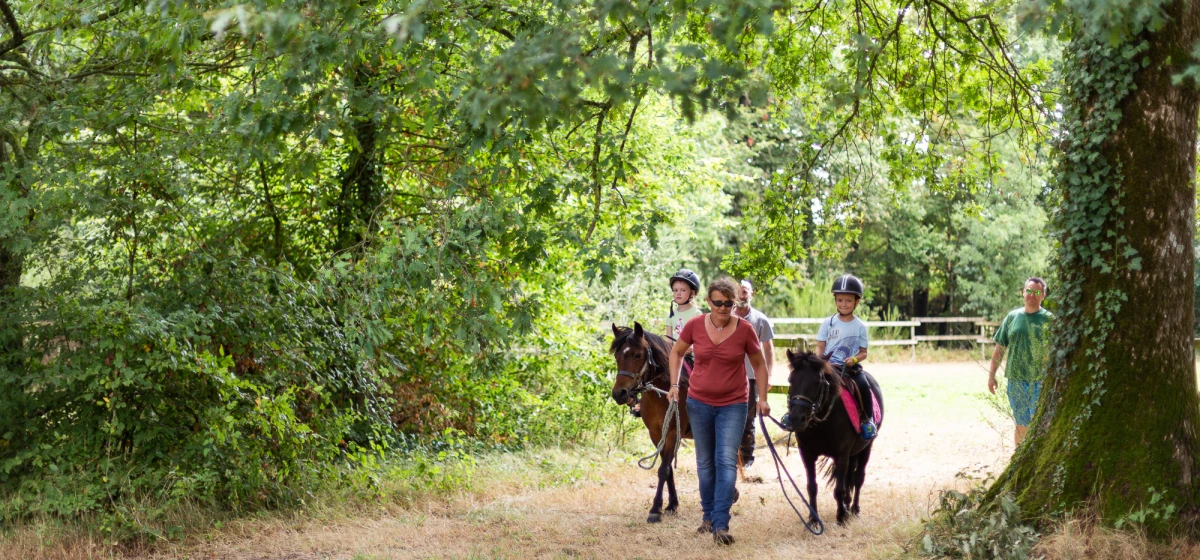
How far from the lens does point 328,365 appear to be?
27.9ft

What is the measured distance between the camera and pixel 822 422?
273 inches

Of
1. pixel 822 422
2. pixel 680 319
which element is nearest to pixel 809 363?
pixel 822 422

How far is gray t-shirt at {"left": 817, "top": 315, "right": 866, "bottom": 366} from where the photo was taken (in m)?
7.50

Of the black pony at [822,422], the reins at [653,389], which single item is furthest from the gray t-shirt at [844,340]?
the reins at [653,389]

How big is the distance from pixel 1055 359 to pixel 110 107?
6958 millimetres

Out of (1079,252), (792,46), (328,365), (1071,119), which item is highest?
(792,46)

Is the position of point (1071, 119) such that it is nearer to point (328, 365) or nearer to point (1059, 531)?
point (1059, 531)

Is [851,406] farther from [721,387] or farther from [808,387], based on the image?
→ [721,387]

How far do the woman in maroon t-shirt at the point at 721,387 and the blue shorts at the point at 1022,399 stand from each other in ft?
8.63

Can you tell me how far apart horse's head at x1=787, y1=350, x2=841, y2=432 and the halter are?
1125 millimetres

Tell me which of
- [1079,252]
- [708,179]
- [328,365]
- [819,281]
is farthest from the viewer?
[819,281]

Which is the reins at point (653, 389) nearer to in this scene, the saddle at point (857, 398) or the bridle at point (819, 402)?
the bridle at point (819, 402)

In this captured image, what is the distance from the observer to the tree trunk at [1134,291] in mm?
5426

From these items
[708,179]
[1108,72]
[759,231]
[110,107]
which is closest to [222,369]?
[110,107]
